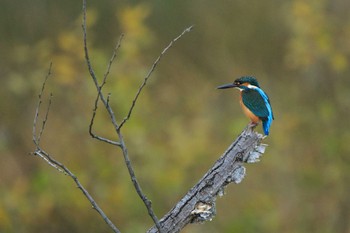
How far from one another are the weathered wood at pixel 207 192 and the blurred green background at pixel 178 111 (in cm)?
395

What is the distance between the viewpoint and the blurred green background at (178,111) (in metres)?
7.27

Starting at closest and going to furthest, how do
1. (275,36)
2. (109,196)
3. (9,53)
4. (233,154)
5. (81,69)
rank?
(233,154), (109,196), (81,69), (9,53), (275,36)

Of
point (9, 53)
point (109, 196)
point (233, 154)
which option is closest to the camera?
point (233, 154)

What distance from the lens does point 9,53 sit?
845cm

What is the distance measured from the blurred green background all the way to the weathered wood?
3950 millimetres

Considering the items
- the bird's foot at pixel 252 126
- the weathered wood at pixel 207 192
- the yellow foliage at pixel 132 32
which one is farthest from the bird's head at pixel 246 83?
the yellow foliage at pixel 132 32

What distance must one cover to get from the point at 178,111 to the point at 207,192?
590 centimetres

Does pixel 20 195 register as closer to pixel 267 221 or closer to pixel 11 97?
pixel 11 97

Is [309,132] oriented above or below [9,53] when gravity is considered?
below

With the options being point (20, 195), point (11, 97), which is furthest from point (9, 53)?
point (20, 195)

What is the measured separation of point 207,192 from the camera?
2.93m

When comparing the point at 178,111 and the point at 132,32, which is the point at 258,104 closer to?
the point at 132,32

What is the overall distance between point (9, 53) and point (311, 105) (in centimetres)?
322

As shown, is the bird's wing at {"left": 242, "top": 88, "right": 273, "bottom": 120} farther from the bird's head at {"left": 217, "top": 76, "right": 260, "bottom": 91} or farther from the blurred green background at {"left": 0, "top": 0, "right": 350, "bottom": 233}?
the blurred green background at {"left": 0, "top": 0, "right": 350, "bottom": 233}
